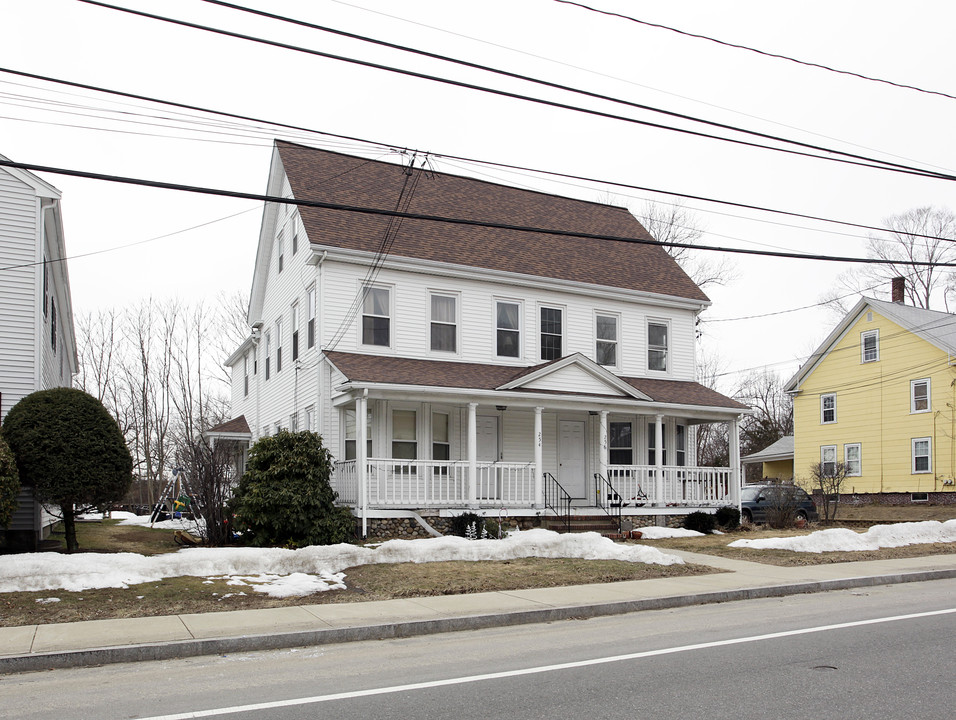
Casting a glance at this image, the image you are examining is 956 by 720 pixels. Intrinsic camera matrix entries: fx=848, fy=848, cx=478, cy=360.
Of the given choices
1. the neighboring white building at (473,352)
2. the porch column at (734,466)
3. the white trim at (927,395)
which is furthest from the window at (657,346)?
the white trim at (927,395)

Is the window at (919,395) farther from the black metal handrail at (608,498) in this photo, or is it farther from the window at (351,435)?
the window at (351,435)

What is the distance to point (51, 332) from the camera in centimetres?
2014

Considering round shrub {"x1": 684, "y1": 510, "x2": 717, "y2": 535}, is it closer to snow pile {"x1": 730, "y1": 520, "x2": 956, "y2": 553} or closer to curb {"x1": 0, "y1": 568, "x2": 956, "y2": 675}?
snow pile {"x1": 730, "y1": 520, "x2": 956, "y2": 553}

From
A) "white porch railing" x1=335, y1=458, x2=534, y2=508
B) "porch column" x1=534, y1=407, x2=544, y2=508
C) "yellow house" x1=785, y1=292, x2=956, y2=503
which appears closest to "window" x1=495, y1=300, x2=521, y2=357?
"porch column" x1=534, y1=407, x2=544, y2=508

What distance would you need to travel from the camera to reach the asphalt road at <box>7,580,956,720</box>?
19.5ft

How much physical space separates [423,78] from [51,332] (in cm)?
1328

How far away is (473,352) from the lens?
21.4 metres

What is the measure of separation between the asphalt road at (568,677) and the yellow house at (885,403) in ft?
85.0

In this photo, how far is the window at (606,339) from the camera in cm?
2323

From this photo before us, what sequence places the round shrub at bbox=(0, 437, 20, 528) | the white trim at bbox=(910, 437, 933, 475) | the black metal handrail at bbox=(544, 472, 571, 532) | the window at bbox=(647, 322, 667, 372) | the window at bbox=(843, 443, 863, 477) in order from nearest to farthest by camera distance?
the round shrub at bbox=(0, 437, 20, 528) < the black metal handrail at bbox=(544, 472, 571, 532) < the window at bbox=(647, 322, 667, 372) < the white trim at bbox=(910, 437, 933, 475) < the window at bbox=(843, 443, 863, 477)

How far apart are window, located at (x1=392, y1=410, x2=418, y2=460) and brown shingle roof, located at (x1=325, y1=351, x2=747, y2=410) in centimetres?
122

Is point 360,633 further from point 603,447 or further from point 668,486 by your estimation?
point 668,486

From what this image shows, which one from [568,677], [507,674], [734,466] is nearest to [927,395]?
[734,466]

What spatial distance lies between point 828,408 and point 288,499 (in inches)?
1110
